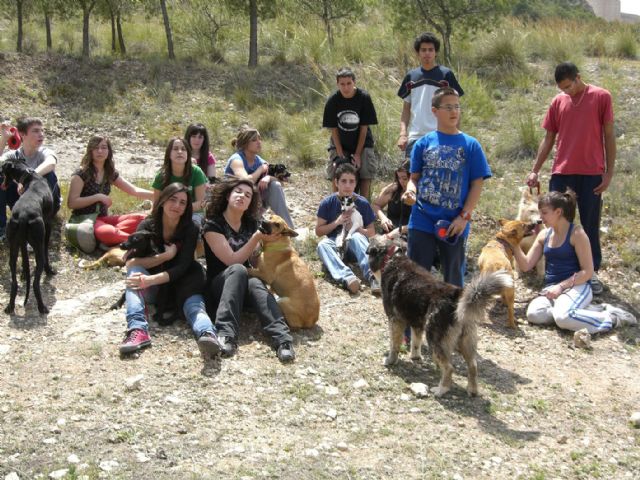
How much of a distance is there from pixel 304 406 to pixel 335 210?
2.87 metres

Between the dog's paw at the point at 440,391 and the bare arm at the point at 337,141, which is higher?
the bare arm at the point at 337,141

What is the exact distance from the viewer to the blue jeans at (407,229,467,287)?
4926mm

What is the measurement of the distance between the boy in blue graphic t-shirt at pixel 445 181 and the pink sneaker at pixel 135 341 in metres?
2.09

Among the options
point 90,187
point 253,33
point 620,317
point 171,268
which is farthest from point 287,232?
point 253,33

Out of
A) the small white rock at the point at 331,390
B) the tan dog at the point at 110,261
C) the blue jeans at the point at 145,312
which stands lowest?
the small white rock at the point at 331,390

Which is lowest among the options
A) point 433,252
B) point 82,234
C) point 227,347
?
point 227,347

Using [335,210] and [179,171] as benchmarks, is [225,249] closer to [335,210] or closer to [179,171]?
[179,171]

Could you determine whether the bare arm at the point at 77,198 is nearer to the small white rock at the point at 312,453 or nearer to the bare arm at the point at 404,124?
the bare arm at the point at 404,124

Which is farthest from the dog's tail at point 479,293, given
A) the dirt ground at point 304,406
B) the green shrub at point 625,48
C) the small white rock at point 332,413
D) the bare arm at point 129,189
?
the green shrub at point 625,48

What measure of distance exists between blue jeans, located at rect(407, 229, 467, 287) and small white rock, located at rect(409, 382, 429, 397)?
838 mm

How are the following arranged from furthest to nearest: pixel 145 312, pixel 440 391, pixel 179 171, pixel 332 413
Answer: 1. pixel 179 171
2. pixel 145 312
3. pixel 440 391
4. pixel 332 413

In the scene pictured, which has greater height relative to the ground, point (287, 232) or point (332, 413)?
point (287, 232)

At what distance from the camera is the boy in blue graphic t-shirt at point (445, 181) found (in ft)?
15.5

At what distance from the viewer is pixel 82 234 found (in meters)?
6.64
